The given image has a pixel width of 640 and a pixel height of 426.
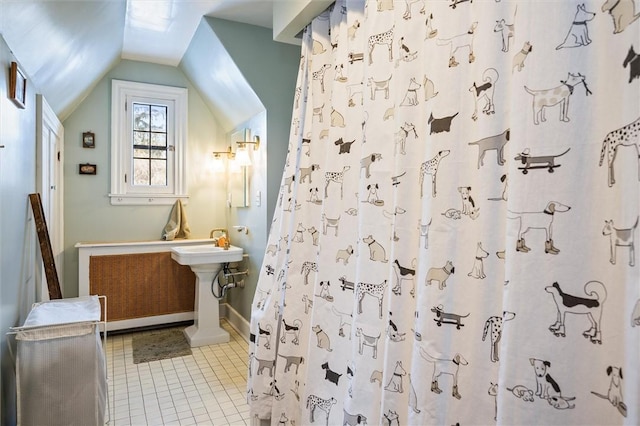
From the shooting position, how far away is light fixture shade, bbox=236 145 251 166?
10.9 feet

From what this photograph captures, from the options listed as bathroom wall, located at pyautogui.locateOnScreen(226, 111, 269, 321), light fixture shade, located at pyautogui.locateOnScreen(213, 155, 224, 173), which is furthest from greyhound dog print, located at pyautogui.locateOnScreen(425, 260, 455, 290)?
light fixture shade, located at pyautogui.locateOnScreen(213, 155, 224, 173)

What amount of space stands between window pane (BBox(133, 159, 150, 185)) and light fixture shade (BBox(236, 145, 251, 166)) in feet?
3.90

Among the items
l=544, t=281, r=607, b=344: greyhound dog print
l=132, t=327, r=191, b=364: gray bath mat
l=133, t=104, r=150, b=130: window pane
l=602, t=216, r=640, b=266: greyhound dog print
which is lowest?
l=132, t=327, r=191, b=364: gray bath mat

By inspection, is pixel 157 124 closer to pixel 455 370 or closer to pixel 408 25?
pixel 408 25

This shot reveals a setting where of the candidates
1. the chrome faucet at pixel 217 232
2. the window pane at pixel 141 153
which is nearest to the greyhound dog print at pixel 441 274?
the chrome faucet at pixel 217 232

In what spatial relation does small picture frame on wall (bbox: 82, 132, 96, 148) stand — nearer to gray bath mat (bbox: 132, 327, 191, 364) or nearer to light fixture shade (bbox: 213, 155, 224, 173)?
light fixture shade (bbox: 213, 155, 224, 173)

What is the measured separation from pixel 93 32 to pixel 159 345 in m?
2.64

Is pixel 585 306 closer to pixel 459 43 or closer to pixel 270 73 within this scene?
pixel 459 43

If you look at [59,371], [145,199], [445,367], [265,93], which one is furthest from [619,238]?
[145,199]

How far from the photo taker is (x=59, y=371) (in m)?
1.67

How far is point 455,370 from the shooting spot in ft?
3.47

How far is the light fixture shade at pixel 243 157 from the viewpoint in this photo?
3.32m

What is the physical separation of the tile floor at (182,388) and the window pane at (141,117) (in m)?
2.26

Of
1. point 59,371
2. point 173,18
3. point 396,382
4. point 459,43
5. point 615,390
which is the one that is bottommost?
point 59,371
